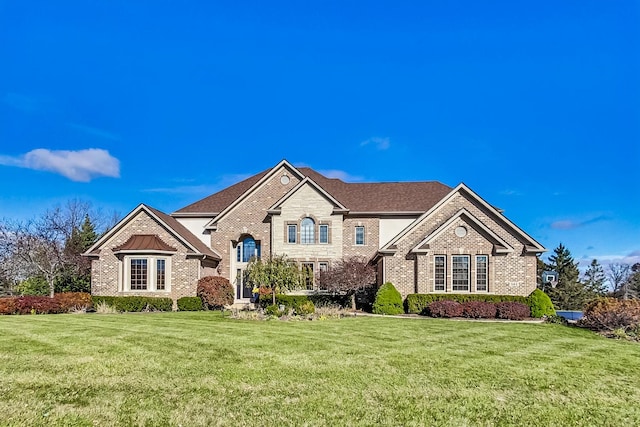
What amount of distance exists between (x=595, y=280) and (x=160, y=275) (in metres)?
44.3

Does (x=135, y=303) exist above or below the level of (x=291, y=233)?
below

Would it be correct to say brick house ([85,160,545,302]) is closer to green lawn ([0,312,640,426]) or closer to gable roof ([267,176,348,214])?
gable roof ([267,176,348,214])

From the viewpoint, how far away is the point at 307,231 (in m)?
32.4

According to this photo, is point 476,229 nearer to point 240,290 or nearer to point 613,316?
point 613,316

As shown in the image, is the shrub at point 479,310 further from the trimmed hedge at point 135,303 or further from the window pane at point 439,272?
the trimmed hedge at point 135,303

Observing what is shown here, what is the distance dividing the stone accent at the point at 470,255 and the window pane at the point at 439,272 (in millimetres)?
219

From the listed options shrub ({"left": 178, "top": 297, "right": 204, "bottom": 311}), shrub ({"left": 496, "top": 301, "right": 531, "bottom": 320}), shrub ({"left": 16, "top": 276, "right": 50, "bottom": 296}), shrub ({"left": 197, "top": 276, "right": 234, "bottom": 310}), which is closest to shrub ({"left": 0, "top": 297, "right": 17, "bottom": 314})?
shrub ({"left": 178, "top": 297, "right": 204, "bottom": 311})

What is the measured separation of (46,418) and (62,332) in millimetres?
8993

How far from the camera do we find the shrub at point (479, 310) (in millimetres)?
23266

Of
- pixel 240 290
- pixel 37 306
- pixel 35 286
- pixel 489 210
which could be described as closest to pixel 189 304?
pixel 240 290

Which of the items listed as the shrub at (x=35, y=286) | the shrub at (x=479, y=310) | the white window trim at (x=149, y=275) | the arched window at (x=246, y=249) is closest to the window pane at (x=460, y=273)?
the shrub at (x=479, y=310)

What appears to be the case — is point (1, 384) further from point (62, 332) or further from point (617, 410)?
point (617, 410)

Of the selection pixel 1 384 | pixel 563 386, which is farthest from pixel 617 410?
pixel 1 384

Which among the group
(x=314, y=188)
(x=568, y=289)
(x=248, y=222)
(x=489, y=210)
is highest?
(x=314, y=188)
